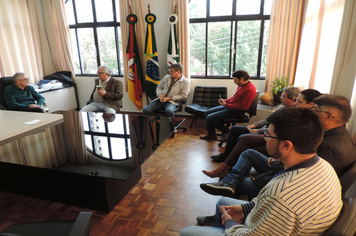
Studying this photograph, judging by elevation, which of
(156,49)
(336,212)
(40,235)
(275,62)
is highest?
(156,49)

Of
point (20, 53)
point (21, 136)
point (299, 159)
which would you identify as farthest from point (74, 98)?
point (299, 159)

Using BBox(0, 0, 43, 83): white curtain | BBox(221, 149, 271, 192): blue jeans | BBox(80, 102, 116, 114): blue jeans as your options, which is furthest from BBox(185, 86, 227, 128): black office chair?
BBox(0, 0, 43, 83): white curtain

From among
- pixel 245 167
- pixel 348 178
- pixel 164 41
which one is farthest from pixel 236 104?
pixel 164 41

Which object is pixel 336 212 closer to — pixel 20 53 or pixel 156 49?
pixel 156 49

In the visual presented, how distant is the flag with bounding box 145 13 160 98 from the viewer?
4364 millimetres

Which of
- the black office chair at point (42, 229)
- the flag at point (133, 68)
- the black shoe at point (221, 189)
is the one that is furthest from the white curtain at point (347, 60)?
the flag at point (133, 68)

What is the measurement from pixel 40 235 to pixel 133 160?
73 centimetres

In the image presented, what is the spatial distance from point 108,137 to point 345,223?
1.91 meters

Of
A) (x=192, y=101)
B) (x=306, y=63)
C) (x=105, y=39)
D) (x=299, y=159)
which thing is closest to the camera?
(x=299, y=159)

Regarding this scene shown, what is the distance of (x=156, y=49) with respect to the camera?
4.54 metres

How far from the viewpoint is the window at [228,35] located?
4074mm

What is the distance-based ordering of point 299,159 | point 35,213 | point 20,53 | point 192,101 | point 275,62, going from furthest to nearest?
point 20,53 → point 192,101 → point 275,62 → point 35,213 → point 299,159

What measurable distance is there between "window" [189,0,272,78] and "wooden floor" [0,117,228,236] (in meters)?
2.54

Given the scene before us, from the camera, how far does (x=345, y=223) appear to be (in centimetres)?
77
